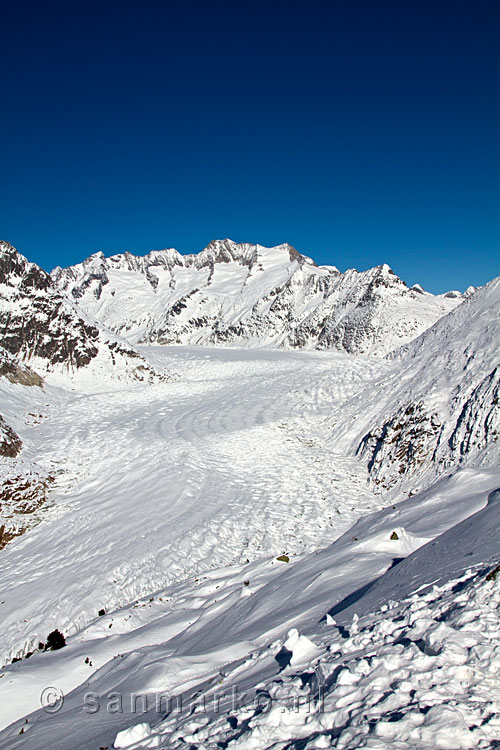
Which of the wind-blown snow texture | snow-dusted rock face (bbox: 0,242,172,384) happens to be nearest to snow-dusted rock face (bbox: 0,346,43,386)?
the wind-blown snow texture

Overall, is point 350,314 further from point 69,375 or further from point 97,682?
point 97,682

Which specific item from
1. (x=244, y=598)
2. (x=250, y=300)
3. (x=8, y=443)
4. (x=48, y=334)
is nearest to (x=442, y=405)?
(x=244, y=598)

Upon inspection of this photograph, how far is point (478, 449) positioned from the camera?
15133 mm

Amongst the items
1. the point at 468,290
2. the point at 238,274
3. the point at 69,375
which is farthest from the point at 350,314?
the point at 238,274

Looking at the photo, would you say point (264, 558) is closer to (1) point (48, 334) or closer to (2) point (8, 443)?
(2) point (8, 443)

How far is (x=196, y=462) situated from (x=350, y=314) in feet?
179

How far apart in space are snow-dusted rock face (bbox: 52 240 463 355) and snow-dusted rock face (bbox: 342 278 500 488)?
1462 inches

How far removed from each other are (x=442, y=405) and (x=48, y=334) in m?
34.4

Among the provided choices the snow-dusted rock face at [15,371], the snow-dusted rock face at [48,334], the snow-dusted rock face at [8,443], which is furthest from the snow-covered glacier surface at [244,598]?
the snow-dusted rock face at [48,334]

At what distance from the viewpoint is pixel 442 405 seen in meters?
18.3

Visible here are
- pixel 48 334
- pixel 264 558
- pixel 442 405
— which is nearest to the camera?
pixel 264 558

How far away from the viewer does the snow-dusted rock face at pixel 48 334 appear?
39188 millimetres

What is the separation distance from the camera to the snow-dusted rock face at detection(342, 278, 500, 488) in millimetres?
16000

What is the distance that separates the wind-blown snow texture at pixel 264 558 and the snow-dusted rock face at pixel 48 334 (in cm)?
260
